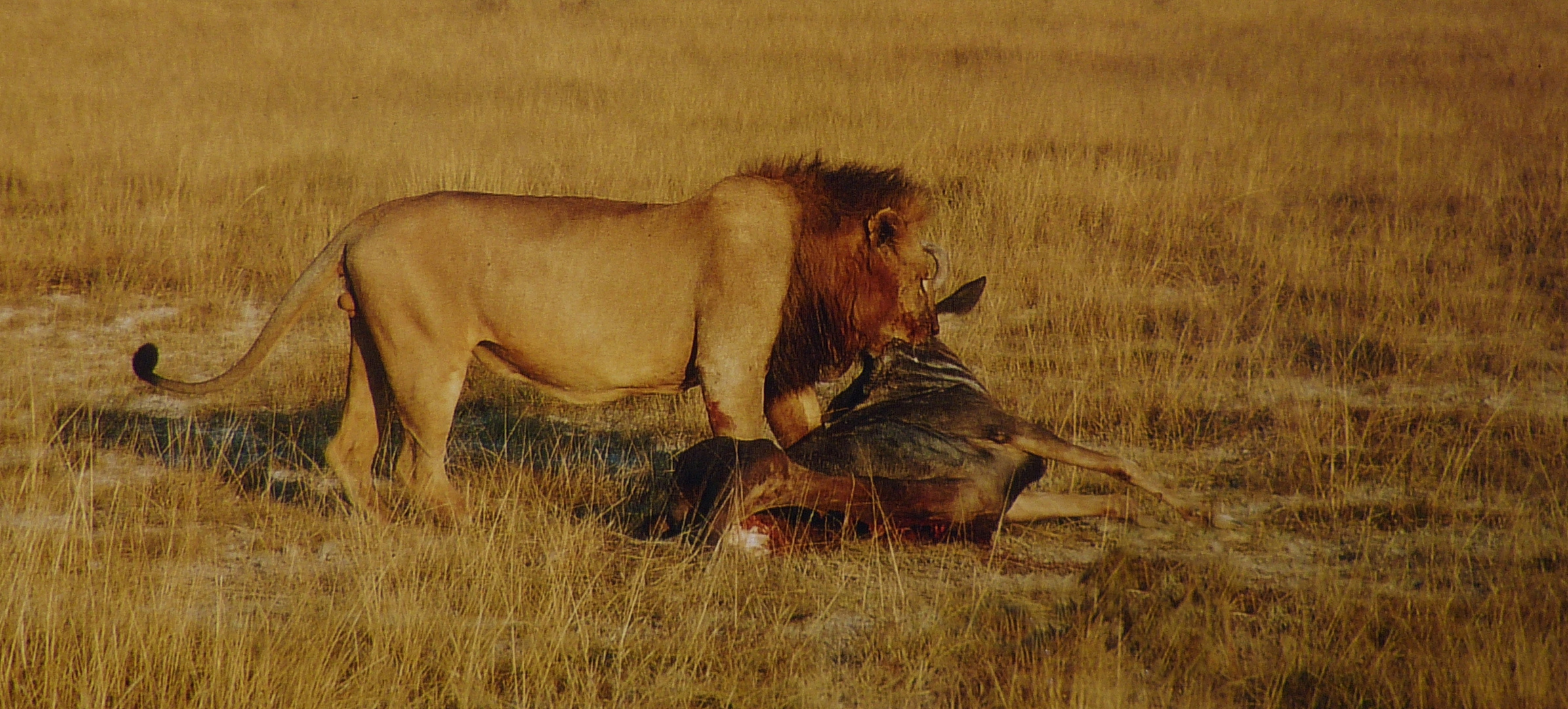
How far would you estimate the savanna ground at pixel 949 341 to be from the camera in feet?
11.7

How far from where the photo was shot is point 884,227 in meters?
4.83

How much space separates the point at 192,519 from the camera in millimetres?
4773

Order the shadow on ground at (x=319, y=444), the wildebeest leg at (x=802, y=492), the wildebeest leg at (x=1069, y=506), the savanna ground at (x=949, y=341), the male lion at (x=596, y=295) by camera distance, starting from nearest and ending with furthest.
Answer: the savanna ground at (x=949, y=341)
the wildebeest leg at (x=802, y=492)
the male lion at (x=596, y=295)
the wildebeest leg at (x=1069, y=506)
the shadow on ground at (x=319, y=444)

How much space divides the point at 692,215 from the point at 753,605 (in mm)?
1317

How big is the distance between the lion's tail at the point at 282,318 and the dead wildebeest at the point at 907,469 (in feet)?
4.30

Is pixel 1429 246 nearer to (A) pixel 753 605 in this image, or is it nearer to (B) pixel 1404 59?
(A) pixel 753 605

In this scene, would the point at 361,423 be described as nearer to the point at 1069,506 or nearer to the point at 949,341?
the point at 1069,506

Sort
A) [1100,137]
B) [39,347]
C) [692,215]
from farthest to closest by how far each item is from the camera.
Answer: [1100,137] → [39,347] → [692,215]

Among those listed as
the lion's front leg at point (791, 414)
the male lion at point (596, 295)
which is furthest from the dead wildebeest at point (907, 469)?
the male lion at point (596, 295)

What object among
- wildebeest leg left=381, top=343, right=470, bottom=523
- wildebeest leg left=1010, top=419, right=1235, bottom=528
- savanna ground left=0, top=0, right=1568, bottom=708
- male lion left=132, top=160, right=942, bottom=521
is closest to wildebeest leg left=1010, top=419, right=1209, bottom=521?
wildebeest leg left=1010, top=419, right=1235, bottom=528

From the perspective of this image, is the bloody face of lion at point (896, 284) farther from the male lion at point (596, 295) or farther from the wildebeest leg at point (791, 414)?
the wildebeest leg at point (791, 414)

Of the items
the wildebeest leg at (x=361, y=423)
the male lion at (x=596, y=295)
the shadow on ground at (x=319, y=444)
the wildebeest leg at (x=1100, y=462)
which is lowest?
the shadow on ground at (x=319, y=444)

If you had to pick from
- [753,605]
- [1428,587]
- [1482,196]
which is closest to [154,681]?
[753,605]

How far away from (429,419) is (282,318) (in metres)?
0.59
